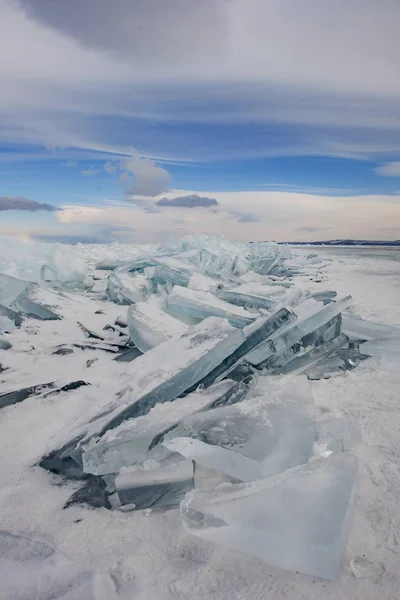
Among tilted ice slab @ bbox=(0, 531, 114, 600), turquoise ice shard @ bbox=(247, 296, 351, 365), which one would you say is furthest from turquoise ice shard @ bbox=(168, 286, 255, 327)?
tilted ice slab @ bbox=(0, 531, 114, 600)

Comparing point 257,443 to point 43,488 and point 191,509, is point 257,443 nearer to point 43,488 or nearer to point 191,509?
point 191,509

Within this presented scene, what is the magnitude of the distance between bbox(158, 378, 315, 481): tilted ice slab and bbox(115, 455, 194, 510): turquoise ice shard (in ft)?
0.26

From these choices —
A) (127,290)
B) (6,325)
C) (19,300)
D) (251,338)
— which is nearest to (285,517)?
(251,338)

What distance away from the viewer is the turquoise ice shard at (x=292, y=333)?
7.17 feet

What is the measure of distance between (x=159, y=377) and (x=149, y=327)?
1.11 m

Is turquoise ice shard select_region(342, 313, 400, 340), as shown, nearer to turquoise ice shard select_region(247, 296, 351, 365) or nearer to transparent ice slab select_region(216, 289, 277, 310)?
turquoise ice shard select_region(247, 296, 351, 365)

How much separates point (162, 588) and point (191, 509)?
0.19 m

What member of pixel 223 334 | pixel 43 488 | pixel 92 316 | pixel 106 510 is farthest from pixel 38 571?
pixel 92 316

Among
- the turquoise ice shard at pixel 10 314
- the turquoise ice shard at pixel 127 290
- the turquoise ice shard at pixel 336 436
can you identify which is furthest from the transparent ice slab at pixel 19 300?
the turquoise ice shard at pixel 336 436

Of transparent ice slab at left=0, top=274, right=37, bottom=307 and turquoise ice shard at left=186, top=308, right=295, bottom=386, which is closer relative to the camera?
turquoise ice shard at left=186, top=308, right=295, bottom=386

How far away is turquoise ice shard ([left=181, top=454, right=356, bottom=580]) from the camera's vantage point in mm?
915

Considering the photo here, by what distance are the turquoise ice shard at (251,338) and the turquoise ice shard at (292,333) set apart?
4 cm

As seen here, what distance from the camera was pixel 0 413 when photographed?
1.88 meters

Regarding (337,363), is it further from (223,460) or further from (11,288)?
(11,288)
